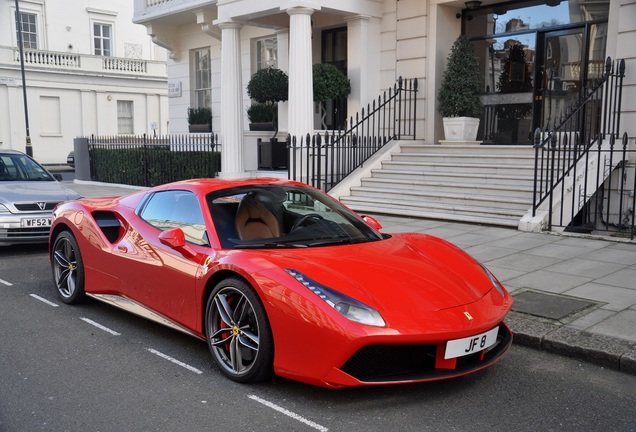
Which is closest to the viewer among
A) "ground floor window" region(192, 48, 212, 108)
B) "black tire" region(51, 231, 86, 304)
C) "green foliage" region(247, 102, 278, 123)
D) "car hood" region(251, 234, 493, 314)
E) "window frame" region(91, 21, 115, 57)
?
"car hood" region(251, 234, 493, 314)

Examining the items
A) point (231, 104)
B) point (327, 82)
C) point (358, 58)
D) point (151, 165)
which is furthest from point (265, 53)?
point (327, 82)

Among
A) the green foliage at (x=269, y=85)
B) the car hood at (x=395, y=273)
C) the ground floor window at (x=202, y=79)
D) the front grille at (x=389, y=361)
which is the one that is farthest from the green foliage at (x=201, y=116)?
the front grille at (x=389, y=361)

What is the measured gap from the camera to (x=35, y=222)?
26.9 ft

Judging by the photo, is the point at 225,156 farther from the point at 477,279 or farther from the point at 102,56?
the point at 102,56

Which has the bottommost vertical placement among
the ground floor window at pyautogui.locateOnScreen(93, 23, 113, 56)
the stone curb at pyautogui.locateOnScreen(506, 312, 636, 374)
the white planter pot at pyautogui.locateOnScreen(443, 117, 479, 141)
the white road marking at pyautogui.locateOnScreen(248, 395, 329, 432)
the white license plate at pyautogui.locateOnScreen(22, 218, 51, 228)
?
the white road marking at pyautogui.locateOnScreen(248, 395, 329, 432)

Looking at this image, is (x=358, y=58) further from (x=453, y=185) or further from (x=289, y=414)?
(x=289, y=414)

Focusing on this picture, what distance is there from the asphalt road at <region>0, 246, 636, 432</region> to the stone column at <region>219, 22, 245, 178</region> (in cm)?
1074

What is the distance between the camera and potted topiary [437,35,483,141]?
13227 millimetres

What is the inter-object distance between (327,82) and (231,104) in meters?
2.69

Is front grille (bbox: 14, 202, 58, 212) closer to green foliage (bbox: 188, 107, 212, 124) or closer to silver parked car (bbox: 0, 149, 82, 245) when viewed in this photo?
silver parked car (bbox: 0, 149, 82, 245)

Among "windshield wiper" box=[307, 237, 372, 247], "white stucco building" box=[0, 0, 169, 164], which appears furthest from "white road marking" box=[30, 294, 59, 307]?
"white stucco building" box=[0, 0, 169, 164]

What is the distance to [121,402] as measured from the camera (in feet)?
12.5

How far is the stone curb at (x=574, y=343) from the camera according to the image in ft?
14.3

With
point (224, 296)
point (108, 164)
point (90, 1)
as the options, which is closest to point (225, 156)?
point (108, 164)
